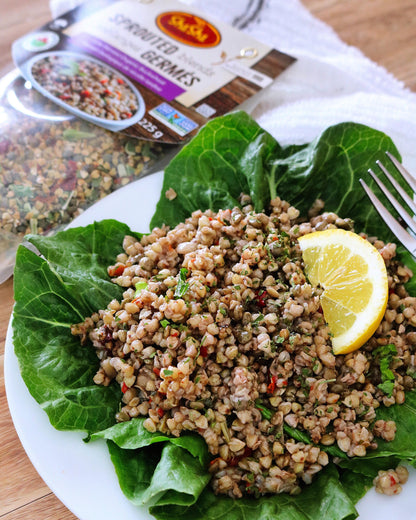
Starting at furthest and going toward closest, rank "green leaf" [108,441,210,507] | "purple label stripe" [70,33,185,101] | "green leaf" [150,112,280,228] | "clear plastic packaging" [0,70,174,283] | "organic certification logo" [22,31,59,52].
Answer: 1. "organic certification logo" [22,31,59,52]
2. "purple label stripe" [70,33,185,101]
3. "clear plastic packaging" [0,70,174,283]
4. "green leaf" [150,112,280,228]
5. "green leaf" [108,441,210,507]

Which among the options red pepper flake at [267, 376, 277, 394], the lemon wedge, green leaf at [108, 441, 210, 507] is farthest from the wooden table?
green leaf at [108, 441, 210, 507]

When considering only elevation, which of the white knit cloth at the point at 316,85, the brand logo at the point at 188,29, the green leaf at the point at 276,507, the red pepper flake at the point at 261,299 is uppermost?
the brand logo at the point at 188,29

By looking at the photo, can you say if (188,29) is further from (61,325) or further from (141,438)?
(141,438)

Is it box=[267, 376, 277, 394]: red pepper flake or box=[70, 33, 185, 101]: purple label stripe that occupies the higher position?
box=[70, 33, 185, 101]: purple label stripe

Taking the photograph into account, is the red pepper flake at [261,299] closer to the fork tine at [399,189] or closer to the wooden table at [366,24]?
the fork tine at [399,189]

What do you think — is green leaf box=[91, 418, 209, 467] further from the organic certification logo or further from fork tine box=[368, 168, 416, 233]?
the organic certification logo

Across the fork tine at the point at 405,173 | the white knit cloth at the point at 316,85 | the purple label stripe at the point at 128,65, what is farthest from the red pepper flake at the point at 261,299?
the purple label stripe at the point at 128,65

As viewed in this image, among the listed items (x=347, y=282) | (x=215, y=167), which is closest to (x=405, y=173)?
(x=347, y=282)
